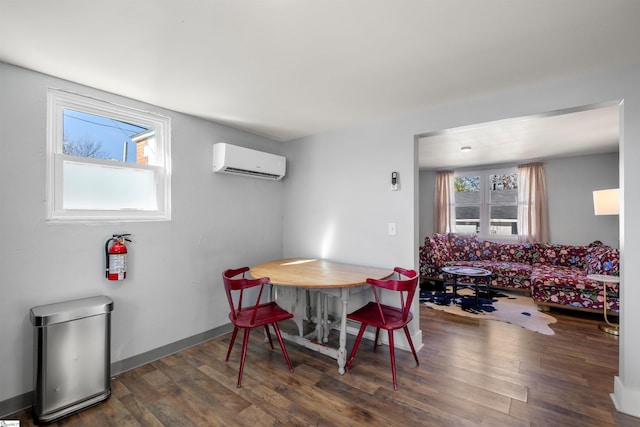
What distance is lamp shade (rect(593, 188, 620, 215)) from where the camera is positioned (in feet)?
11.8

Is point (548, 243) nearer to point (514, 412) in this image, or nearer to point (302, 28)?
point (514, 412)

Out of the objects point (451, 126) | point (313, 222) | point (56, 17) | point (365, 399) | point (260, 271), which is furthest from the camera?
point (313, 222)

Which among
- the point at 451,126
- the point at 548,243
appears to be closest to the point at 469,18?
the point at 451,126

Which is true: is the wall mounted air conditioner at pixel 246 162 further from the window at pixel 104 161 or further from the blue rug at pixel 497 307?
the blue rug at pixel 497 307

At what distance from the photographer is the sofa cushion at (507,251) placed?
17.1 feet

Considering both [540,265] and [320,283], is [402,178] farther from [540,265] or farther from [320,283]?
[540,265]

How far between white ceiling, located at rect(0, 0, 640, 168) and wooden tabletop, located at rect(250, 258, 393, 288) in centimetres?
153

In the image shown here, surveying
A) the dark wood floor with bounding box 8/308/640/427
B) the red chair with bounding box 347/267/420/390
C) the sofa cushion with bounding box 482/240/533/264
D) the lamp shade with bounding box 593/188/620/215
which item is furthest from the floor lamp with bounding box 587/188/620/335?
the red chair with bounding box 347/267/420/390

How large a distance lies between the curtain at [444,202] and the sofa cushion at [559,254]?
1.67m

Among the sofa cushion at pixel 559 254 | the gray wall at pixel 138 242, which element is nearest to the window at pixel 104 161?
the gray wall at pixel 138 242

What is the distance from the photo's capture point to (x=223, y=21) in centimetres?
150

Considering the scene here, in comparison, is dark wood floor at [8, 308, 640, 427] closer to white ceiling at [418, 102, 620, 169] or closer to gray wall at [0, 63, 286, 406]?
gray wall at [0, 63, 286, 406]

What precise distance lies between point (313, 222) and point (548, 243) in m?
4.56

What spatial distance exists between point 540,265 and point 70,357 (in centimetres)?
604
